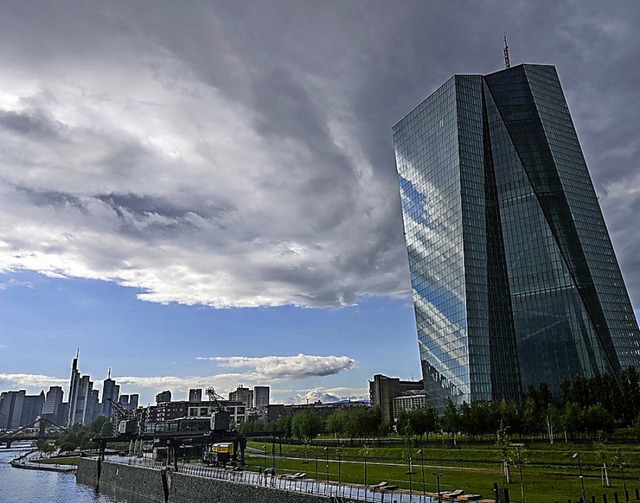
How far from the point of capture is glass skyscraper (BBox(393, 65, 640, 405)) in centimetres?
13450

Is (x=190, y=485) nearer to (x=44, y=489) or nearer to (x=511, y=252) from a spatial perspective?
(x=44, y=489)

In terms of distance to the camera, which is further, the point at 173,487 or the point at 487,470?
the point at 173,487

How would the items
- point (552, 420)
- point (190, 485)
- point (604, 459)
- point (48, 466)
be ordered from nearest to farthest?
point (604, 459), point (190, 485), point (552, 420), point (48, 466)

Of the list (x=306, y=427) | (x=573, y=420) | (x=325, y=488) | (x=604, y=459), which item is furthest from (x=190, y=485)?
(x=306, y=427)

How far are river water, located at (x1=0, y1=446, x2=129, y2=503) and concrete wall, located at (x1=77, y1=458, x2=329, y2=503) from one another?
3093 mm

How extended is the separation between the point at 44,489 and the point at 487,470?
272 feet

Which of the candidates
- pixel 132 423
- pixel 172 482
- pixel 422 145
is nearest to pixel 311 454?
pixel 172 482

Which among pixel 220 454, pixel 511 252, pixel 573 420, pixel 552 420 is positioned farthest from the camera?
pixel 511 252

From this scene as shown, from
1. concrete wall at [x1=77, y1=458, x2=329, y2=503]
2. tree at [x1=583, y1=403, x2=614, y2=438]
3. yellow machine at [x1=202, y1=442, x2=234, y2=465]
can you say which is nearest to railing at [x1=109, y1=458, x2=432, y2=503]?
concrete wall at [x1=77, y1=458, x2=329, y2=503]

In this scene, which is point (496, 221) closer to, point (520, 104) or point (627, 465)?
point (520, 104)

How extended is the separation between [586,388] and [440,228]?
62.0 meters

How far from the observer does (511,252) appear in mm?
146750

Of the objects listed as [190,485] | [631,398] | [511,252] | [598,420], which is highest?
[511,252]

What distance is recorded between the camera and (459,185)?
14800 centimetres
